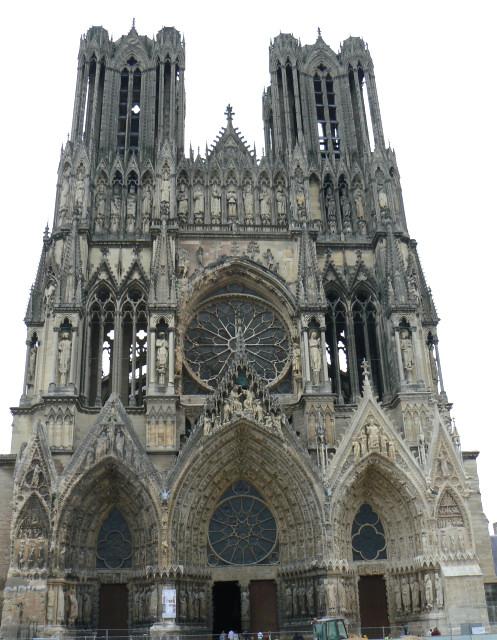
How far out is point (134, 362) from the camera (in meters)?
26.3

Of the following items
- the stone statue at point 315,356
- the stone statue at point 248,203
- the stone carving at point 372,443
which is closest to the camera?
the stone carving at point 372,443

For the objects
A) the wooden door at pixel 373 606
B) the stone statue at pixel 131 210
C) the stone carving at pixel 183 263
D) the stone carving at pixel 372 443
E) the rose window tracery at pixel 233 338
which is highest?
the stone statue at pixel 131 210

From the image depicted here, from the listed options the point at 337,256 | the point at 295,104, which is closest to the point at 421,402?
the point at 337,256

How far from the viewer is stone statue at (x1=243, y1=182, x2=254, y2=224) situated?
29094 mm

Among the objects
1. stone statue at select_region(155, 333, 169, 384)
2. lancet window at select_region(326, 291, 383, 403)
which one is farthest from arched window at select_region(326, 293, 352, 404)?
stone statue at select_region(155, 333, 169, 384)

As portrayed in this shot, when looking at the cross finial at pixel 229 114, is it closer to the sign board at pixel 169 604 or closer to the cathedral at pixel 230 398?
the cathedral at pixel 230 398

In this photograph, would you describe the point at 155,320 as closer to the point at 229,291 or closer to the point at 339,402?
the point at 229,291

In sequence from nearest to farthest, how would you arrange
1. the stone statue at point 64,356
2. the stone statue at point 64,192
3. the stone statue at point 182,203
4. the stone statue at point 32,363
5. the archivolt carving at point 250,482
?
the archivolt carving at point 250,482 < the stone statue at point 64,356 < the stone statue at point 32,363 < the stone statue at point 64,192 < the stone statue at point 182,203

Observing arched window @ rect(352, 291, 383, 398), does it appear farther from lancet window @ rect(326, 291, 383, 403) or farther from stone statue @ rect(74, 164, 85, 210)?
stone statue @ rect(74, 164, 85, 210)

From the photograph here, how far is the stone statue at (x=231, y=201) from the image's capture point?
29.2 meters

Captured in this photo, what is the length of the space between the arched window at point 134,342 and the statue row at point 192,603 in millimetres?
6831

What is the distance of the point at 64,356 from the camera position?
24922mm

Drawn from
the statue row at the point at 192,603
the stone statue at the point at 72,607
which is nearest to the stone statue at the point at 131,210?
the stone statue at the point at 72,607

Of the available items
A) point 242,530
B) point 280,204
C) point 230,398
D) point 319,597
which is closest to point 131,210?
point 280,204
